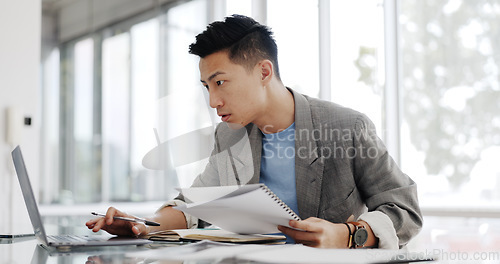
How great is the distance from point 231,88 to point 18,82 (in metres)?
2.08

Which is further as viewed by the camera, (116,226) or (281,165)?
(281,165)

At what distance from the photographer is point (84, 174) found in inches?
168

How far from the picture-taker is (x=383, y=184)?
1243mm

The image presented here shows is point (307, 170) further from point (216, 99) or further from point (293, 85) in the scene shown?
point (293, 85)

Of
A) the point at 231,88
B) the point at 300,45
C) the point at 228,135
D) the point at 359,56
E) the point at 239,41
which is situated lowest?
the point at 228,135

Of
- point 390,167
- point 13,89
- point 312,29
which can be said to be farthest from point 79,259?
point 312,29

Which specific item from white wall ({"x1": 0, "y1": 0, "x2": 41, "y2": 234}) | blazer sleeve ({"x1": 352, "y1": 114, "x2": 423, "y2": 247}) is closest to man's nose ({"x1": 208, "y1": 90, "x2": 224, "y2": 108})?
blazer sleeve ({"x1": 352, "y1": 114, "x2": 423, "y2": 247})

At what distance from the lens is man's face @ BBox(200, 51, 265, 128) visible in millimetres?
1441

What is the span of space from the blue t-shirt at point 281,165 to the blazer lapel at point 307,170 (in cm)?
4

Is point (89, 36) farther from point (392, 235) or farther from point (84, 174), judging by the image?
point (392, 235)

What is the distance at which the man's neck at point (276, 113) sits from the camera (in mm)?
1534

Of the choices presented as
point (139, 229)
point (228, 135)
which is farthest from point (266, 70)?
point (139, 229)

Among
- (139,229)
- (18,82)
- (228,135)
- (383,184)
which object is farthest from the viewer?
(18,82)

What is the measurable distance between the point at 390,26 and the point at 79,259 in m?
3.67
